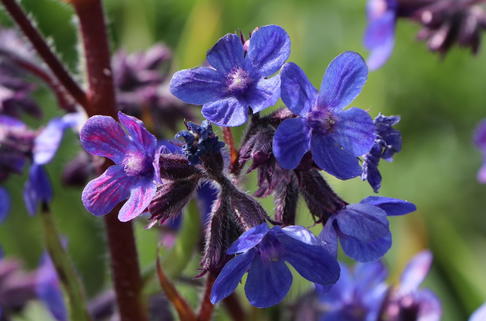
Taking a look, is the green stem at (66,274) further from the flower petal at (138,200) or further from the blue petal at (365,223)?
the blue petal at (365,223)

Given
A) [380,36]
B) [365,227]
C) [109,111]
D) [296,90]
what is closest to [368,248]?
[365,227]

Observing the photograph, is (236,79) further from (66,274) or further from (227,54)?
(66,274)

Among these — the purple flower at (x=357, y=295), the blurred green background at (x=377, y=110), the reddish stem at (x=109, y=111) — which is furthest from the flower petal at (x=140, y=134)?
the blurred green background at (x=377, y=110)

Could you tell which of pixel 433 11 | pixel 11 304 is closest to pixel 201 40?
pixel 433 11

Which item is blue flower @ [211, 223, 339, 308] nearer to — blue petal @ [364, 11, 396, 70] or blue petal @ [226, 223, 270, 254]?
blue petal @ [226, 223, 270, 254]

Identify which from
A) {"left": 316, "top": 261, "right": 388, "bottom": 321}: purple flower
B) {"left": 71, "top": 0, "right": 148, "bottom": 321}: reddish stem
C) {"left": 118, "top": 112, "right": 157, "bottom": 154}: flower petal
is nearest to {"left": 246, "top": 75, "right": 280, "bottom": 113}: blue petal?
{"left": 118, "top": 112, "right": 157, "bottom": 154}: flower petal

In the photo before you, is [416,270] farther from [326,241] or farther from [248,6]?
[248,6]
